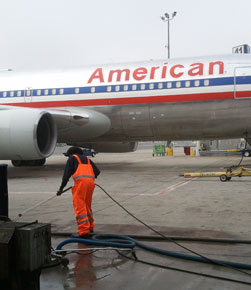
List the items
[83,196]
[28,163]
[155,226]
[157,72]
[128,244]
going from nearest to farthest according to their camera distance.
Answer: [128,244], [83,196], [155,226], [157,72], [28,163]

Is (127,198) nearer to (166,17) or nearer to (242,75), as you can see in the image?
(242,75)

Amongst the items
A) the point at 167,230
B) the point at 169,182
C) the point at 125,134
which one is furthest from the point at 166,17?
the point at 167,230

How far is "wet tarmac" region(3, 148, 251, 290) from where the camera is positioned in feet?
10.5

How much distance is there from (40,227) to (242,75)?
1015cm

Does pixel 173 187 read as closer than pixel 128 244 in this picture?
No

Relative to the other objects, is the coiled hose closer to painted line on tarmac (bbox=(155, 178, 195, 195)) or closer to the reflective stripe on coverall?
the reflective stripe on coverall

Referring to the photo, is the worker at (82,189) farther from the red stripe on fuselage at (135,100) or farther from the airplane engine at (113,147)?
the airplane engine at (113,147)

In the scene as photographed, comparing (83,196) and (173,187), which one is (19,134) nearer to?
(173,187)

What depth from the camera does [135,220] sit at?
5535mm

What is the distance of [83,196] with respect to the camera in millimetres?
4809

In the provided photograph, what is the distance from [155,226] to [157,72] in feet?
27.2

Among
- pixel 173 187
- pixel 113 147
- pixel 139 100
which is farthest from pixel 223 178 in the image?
pixel 113 147

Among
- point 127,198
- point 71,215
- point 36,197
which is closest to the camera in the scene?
point 71,215

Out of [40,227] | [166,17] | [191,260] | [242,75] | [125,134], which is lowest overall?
[191,260]
